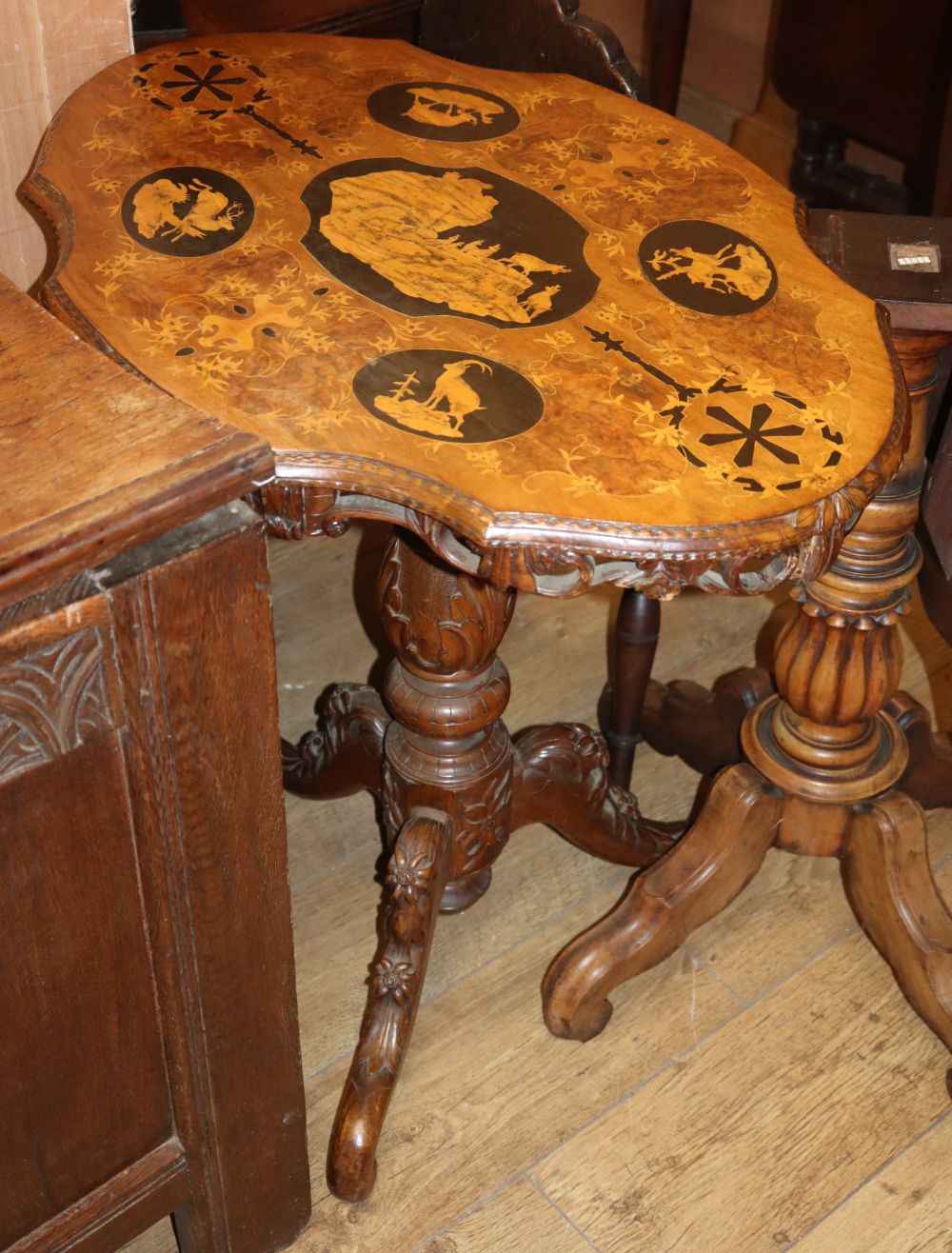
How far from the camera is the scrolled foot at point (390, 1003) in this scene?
1.43 metres

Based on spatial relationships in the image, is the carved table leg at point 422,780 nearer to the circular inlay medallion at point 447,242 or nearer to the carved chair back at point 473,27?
the circular inlay medallion at point 447,242

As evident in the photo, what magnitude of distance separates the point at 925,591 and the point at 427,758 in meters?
0.52

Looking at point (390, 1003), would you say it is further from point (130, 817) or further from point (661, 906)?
point (130, 817)

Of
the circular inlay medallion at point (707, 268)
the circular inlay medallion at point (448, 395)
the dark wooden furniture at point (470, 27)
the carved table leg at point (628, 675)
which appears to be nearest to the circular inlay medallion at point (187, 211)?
the circular inlay medallion at point (448, 395)

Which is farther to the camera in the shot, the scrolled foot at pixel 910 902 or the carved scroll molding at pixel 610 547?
the scrolled foot at pixel 910 902

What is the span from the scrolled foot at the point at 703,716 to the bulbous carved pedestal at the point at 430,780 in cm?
14

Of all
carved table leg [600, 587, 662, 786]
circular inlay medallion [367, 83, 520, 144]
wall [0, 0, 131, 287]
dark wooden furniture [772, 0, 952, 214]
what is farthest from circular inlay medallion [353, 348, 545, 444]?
dark wooden furniture [772, 0, 952, 214]

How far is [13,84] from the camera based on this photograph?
1574mm

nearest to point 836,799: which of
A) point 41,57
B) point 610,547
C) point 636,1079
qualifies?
point 636,1079

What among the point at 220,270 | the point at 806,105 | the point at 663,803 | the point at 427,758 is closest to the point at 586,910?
the point at 663,803

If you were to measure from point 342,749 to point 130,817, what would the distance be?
0.71 meters

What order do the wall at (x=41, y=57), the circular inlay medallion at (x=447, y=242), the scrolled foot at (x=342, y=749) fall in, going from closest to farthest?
the circular inlay medallion at (x=447, y=242) → the wall at (x=41, y=57) → the scrolled foot at (x=342, y=749)

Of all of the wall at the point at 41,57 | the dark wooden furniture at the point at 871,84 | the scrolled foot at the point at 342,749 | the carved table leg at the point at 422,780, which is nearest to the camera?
the carved table leg at the point at 422,780

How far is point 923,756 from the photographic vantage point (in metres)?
1.78
